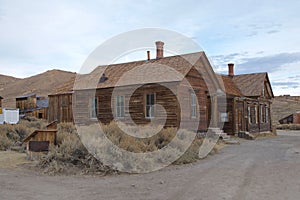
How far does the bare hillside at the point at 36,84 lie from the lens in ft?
257

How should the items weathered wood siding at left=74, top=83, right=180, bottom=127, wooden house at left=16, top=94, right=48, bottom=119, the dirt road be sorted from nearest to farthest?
the dirt road → weathered wood siding at left=74, top=83, right=180, bottom=127 → wooden house at left=16, top=94, right=48, bottom=119

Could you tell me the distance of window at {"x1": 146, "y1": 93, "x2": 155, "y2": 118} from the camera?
727 inches

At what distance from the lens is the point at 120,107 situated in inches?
781


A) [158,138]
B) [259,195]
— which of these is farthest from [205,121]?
[259,195]

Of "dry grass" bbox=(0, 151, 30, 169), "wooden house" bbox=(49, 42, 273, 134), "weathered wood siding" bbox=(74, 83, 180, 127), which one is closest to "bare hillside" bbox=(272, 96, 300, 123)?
"wooden house" bbox=(49, 42, 273, 134)

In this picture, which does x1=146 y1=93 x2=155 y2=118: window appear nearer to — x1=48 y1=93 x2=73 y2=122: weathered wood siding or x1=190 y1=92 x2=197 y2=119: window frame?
x1=190 y1=92 x2=197 y2=119: window frame

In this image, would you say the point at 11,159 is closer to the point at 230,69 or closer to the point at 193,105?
the point at 193,105

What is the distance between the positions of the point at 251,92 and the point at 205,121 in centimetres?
768

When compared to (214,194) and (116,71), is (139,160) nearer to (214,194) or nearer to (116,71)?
(214,194)

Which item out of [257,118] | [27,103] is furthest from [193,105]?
[27,103]

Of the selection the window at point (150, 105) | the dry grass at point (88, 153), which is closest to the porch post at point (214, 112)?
the window at point (150, 105)

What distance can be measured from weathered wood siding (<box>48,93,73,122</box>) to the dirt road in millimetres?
13774

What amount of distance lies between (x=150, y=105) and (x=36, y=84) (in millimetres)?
73091

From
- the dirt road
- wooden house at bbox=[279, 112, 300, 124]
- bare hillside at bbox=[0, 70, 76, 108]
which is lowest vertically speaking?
the dirt road
